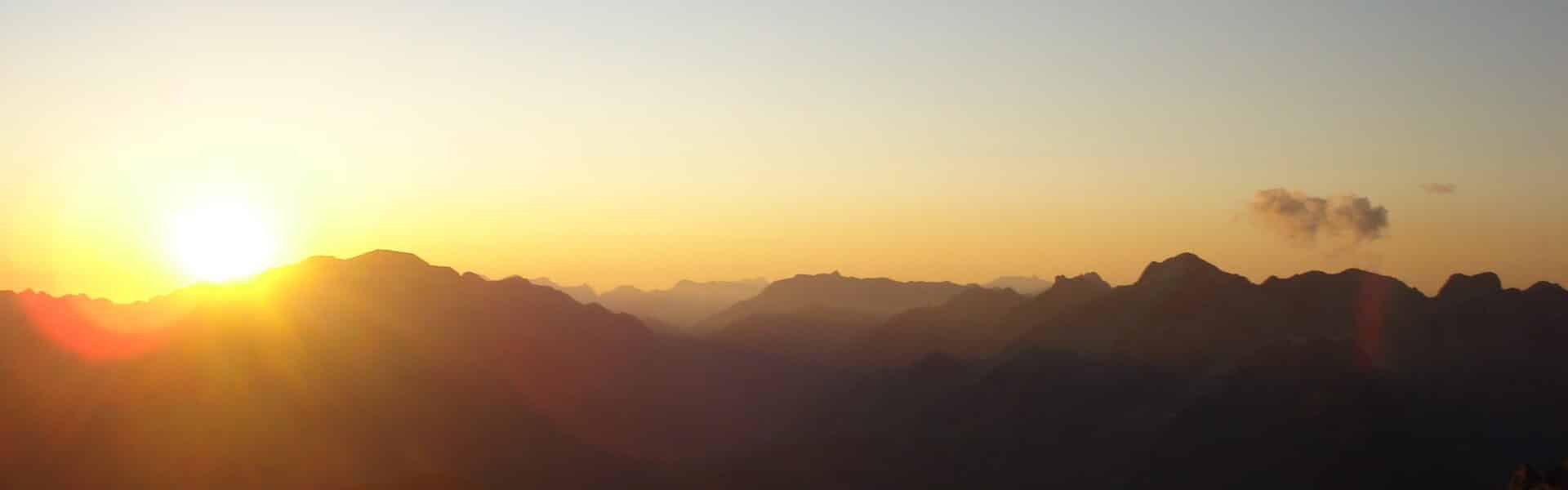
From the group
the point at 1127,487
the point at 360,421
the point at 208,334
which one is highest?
the point at 208,334

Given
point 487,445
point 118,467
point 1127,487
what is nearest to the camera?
point 118,467

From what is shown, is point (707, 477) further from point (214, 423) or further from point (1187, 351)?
point (1187, 351)

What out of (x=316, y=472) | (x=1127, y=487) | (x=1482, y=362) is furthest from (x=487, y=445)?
(x=1482, y=362)

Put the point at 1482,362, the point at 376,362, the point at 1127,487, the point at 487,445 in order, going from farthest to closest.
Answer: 1. the point at 1482,362
2. the point at 376,362
3. the point at 487,445
4. the point at 1127,487

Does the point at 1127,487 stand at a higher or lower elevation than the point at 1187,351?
lower

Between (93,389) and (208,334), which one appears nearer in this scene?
(93,389)

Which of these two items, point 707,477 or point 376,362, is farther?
point 376,362

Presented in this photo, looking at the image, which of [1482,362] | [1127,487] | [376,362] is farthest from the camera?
[1482,362]

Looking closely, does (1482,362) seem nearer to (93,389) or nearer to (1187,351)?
(1187,351)

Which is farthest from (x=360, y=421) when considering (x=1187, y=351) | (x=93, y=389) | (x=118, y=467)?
(x=1187, y=351)
